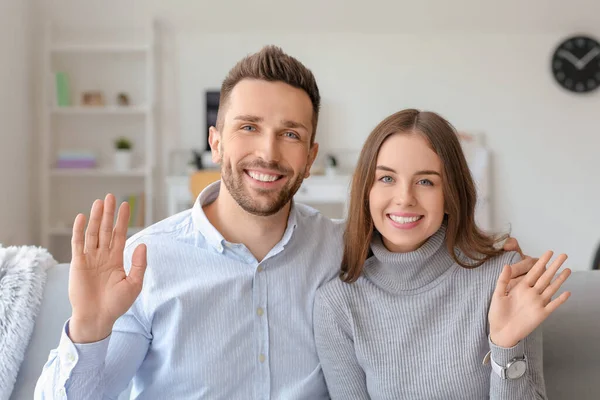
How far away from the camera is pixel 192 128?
4738 mm

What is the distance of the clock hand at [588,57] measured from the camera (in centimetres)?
468

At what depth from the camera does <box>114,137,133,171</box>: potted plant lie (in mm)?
4469

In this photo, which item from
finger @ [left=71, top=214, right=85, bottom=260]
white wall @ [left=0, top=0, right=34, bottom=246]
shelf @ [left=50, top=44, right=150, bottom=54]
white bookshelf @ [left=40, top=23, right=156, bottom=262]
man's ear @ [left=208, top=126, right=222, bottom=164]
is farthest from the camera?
white bookshelf @ [left=40, top=23, right=156, bottom=262]

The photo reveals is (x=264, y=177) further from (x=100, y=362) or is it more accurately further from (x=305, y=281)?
(x=100, y=362)

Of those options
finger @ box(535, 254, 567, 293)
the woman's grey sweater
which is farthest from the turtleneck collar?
finger @ box(535, 254, 567, 293)

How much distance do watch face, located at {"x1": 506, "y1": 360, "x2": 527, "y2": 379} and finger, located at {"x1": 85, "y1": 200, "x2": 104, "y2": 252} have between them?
0.77 m

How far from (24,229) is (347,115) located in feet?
7.56

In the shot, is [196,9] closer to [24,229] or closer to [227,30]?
[227,30]

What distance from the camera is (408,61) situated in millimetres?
4715

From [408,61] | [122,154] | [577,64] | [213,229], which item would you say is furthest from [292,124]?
[577,64]

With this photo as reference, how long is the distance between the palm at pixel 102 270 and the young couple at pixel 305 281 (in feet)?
0.41

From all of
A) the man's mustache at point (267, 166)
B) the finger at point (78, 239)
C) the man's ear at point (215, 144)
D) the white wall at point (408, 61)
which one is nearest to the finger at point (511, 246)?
the man's mustache at point (267, 166)

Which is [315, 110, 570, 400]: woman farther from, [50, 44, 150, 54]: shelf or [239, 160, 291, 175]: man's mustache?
[50, 44, 150, 54]: shelf

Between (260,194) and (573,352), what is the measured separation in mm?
739
